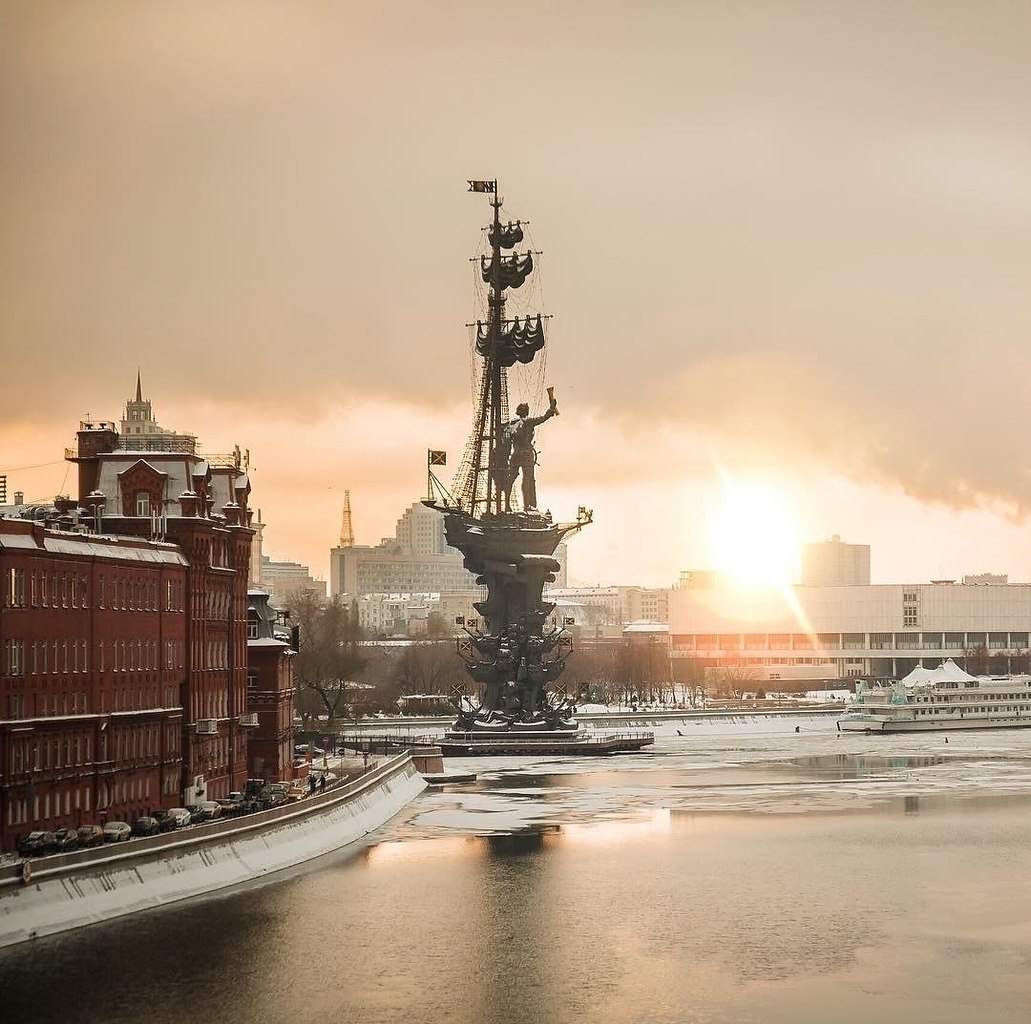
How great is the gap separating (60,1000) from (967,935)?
28769 millimetres

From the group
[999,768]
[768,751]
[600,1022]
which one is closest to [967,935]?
[600,1022]

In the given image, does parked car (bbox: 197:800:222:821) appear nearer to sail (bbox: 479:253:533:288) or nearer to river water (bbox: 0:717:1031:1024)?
river water (bbox: 0:717:1031:1024)

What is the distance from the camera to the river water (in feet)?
171

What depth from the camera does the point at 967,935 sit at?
6178cm

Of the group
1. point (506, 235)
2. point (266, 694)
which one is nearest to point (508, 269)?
point (506, 235)

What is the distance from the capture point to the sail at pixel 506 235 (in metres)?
152

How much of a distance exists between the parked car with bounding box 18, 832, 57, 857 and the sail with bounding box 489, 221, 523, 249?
312 ft

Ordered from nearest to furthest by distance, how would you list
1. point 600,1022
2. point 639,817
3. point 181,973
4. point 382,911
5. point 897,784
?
point 600,1022, point 181,973, point 382,911, point 639,817, point 897,784

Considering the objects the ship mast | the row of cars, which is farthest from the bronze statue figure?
the row of cars

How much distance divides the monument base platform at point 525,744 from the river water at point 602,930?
149 ft

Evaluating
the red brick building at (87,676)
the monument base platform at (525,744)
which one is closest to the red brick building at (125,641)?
the red brick building at (87,676)

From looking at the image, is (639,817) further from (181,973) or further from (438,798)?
(181,973)

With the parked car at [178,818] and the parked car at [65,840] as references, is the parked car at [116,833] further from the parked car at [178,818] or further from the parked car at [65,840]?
the parked car at [178,818]

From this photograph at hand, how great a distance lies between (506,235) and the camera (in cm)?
15238
